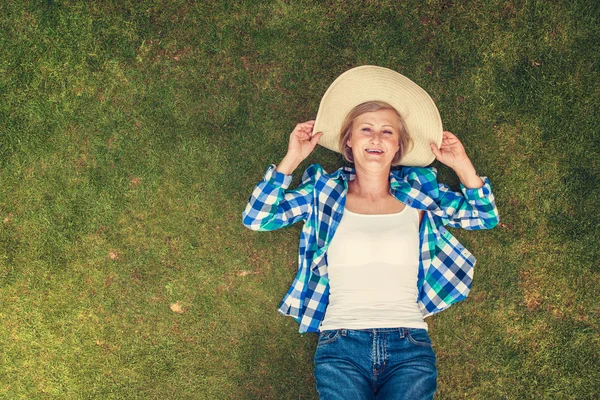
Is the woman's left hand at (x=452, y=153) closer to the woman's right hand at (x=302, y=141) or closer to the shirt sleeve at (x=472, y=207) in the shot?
the shirt sleeve at (x=472, y=207)

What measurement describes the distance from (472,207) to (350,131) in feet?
3.83

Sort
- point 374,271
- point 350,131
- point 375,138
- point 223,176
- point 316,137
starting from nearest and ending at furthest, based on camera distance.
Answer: point 375,138
point 374,271
point 350,131
point 316,137
point 223,176

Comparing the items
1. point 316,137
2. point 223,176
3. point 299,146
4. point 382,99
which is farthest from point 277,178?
point 382,99

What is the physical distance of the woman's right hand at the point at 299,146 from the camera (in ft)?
12.1

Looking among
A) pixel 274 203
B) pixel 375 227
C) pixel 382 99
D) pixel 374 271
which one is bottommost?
pixel 374 271

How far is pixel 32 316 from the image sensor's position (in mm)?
4160

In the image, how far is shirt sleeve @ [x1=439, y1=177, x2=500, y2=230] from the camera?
3725mm

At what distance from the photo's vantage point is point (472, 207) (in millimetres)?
3775

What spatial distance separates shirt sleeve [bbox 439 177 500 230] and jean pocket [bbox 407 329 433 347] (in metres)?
0.92

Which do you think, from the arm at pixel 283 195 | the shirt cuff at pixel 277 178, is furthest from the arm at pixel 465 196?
the shirt cuff at pixel 277 178

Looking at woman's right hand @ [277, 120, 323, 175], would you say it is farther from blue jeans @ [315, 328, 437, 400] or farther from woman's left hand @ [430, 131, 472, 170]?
blue jeans @ [315, 328, 437, 400]

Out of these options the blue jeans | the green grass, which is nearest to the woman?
the blue jeans

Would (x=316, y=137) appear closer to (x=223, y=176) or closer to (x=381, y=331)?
(x=223, y=176)

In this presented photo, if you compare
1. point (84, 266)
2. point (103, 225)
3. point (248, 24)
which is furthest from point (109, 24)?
point (84, 266)
